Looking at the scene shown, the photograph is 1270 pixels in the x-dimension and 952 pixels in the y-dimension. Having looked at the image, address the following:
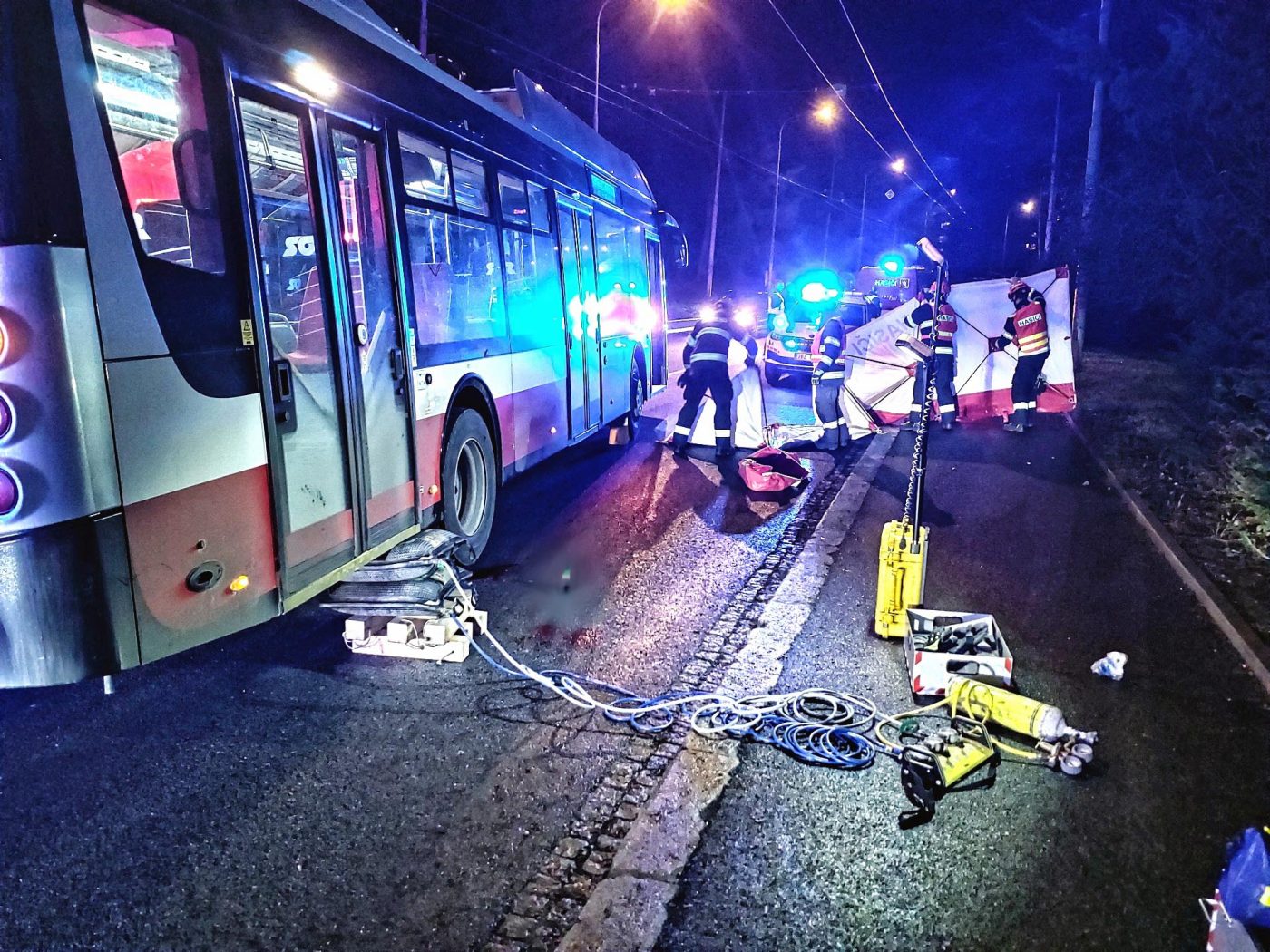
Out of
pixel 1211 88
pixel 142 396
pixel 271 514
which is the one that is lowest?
pixel 271 514

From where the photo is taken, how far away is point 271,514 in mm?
4184

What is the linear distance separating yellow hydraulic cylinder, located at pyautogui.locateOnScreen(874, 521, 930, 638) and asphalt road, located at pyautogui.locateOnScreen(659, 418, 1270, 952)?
6.5 inches

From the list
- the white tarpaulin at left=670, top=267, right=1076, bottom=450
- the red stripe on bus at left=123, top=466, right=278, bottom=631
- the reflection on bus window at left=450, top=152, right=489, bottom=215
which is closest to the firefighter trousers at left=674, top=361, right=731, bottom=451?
the white tarpaulin at left=670, top=267, right=1076, bottom=450

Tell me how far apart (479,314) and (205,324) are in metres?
3.11

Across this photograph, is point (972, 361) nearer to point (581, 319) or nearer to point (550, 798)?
point (581, 319)

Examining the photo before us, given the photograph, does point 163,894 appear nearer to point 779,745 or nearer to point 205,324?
point 205,324

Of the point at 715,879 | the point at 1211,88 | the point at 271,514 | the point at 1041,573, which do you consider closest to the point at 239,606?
the point at 271,514

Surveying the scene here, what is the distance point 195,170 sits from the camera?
12.4 ft

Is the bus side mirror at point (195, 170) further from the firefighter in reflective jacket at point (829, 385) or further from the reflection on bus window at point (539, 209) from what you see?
the firefighter in reflective jacket at point (829, 385)

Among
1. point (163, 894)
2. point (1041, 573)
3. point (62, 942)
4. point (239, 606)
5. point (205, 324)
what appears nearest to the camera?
point (62, 942)

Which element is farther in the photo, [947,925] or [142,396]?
[142,396]

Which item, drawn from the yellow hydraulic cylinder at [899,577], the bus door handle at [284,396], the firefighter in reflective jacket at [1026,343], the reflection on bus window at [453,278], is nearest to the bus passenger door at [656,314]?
the firefighter in reflective jacket at [1026,343]

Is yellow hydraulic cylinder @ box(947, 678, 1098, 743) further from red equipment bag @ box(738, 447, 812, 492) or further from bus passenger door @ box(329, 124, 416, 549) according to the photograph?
red equipment bag @ box(738, 447, 812, 492)

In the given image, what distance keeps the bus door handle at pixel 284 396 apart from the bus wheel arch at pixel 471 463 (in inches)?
69.1
